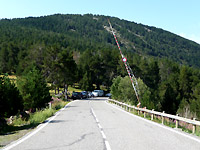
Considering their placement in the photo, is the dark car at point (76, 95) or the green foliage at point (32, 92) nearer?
the green foliage at point (32, 92)

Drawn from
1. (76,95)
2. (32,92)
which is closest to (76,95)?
(76,95)

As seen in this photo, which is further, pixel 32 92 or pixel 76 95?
pixel 76 95

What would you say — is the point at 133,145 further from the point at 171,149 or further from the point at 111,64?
the point at 111,64

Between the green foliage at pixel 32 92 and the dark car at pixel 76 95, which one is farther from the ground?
the green foliage at pixel 32 92

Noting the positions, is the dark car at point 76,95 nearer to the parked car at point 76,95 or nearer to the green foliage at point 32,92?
the parked car at point 76,95

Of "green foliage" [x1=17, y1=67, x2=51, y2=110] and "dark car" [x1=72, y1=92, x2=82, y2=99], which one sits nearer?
"green foliage" [x1=17, y1=67, x2=51, y2=110]

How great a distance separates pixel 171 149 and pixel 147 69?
9968 cm

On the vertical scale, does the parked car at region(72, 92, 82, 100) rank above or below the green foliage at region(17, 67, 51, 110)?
below

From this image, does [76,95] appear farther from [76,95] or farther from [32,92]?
[32,92]

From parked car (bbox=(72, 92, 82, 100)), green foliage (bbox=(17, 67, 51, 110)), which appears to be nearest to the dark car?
parked car (bbox=(72, 92, 82, 100))

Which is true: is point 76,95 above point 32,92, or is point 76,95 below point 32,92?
below

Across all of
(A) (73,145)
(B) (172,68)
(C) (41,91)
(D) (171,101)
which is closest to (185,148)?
(A) (73,145)

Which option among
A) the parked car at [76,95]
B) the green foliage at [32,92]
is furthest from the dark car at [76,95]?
the green foliage at [32,92]

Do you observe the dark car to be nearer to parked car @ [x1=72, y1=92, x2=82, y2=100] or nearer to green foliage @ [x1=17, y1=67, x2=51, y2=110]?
parked car @ [x1=72, y1=92, x2=82, y2=100]
